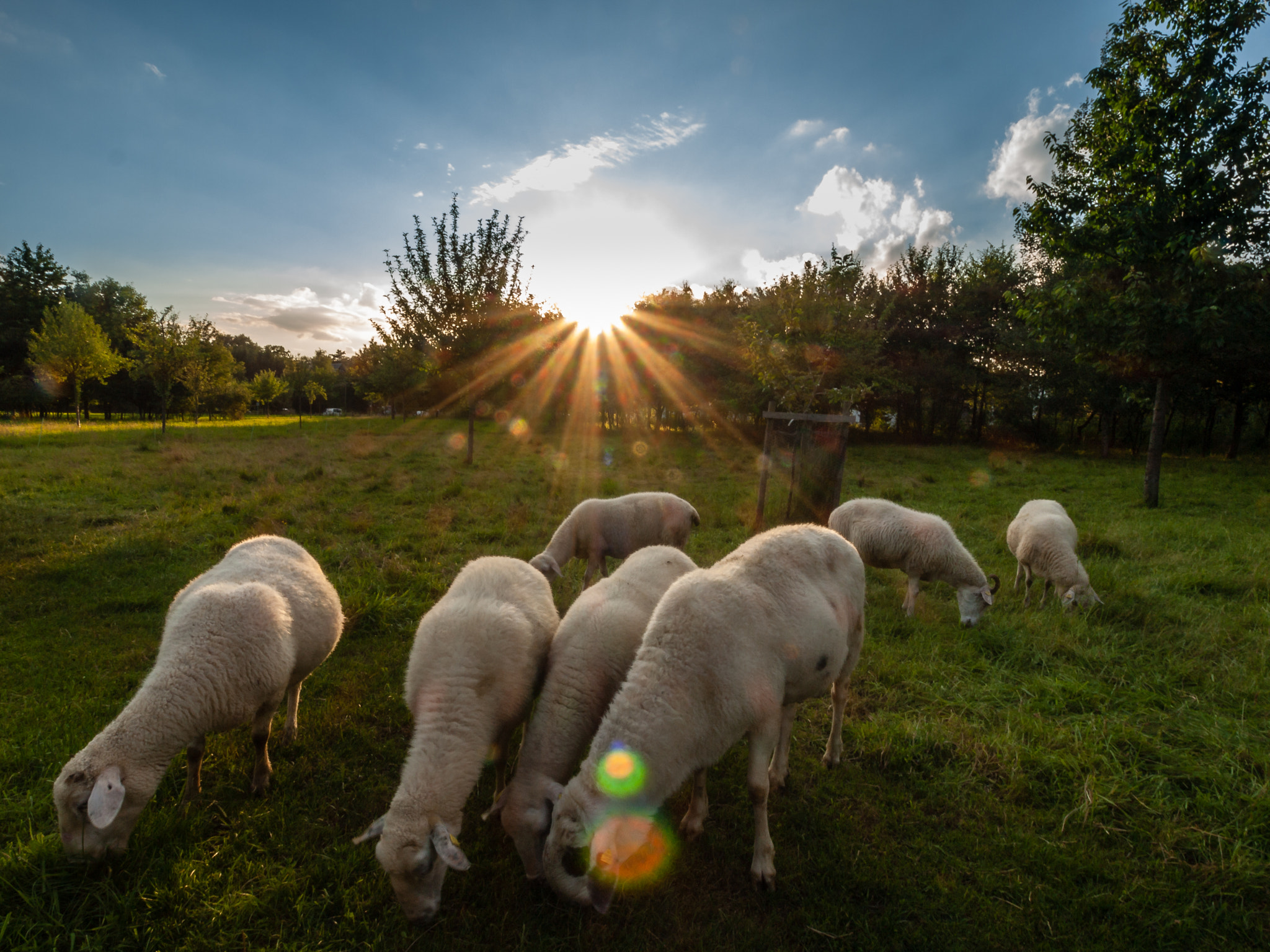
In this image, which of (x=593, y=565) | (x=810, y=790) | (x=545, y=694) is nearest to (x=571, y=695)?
(x=545, y=694)

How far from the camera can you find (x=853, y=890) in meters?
3.09

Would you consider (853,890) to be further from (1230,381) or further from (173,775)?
(1230,381)

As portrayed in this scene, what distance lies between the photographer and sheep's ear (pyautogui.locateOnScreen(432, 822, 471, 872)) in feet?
8.02

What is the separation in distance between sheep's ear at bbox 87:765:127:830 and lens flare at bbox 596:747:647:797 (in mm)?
2589

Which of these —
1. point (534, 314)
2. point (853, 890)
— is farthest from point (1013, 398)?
point (853, 890)

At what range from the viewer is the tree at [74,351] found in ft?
86.4

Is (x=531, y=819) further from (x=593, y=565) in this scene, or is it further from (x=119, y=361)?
(x=119, y=361)

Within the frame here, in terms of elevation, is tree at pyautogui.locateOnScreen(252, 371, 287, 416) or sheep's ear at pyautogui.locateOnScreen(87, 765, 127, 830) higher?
tree at pyautogui.locateOnScreen(252, 371, 287, 416)

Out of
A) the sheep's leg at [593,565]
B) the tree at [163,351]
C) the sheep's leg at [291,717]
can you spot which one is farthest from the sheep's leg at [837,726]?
the tree at [163,351]

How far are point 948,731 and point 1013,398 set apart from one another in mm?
33114

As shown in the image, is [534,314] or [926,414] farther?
[926,414]

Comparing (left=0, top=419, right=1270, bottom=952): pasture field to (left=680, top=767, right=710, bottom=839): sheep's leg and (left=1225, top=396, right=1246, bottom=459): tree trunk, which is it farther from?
(left=1225, top=396, right=1246, bottom=459): tree trunk

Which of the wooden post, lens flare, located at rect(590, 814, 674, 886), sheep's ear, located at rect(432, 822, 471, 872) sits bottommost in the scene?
sheep's ear, located at rect(432, 822, 471, 872)

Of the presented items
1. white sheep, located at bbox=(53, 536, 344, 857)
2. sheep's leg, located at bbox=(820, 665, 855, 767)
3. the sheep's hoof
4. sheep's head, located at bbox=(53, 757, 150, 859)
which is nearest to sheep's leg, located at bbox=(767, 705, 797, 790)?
sheep's leg, located at bbox=(820, 665, 855, 767)
